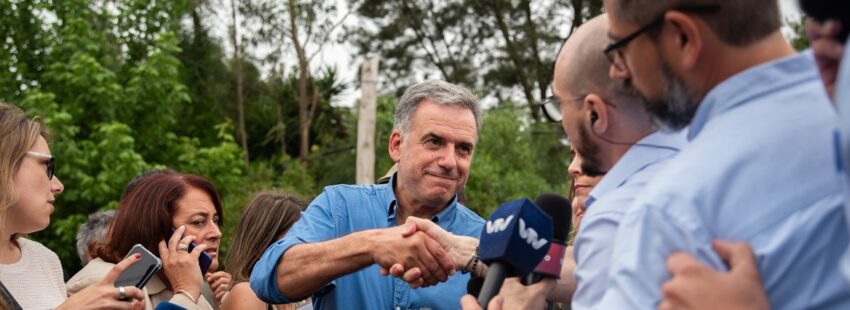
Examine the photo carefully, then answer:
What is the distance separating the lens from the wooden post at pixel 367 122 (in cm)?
1916

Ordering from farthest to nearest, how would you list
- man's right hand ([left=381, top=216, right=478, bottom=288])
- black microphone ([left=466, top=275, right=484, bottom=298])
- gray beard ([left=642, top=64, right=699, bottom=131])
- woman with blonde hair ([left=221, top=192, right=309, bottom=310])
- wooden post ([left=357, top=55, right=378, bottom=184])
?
wooden post ([left=357, top=55, right=378, bottom=184]) → woman with blonde hair ([left=221, top=192, right=309, bottom=310]) → man's right hand ([left=381, top=216, right=478, bottom=288]) → black microphone ([left=466, top=275, right=484, bottom=298]) → gray beard ([left=642, top=64, right=699, bottom=131])

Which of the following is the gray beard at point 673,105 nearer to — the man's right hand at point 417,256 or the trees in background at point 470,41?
the man's right hand at point 417,256

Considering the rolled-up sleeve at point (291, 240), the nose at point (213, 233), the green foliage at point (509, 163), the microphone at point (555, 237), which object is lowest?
the green foliage at point (509, 163)

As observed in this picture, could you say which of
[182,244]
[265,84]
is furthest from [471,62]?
[182,244]

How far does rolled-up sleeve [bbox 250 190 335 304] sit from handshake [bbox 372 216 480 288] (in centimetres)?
48

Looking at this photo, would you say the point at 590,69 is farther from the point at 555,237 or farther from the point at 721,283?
the point at 721,283

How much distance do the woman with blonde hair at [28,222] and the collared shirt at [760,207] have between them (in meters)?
2.78

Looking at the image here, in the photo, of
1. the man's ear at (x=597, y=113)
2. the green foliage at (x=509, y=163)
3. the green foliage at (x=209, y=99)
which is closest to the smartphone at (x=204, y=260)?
the man's ear at (x=597, y=113)

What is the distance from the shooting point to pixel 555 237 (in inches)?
130

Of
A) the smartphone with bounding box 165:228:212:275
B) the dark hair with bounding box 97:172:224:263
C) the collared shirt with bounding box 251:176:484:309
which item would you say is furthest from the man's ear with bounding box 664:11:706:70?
the dark hair with bounding box 97:172:224:263

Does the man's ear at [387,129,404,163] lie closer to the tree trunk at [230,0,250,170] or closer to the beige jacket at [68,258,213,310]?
the beige jacket at [68,258,213,310]

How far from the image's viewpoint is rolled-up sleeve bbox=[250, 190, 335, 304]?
13.2 feet

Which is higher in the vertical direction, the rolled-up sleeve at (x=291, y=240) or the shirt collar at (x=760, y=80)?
the shirt collar at (x=760, y=80)

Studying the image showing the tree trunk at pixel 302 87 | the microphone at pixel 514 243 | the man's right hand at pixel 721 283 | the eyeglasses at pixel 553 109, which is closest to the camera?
the man's right hand at pixel 721 283
